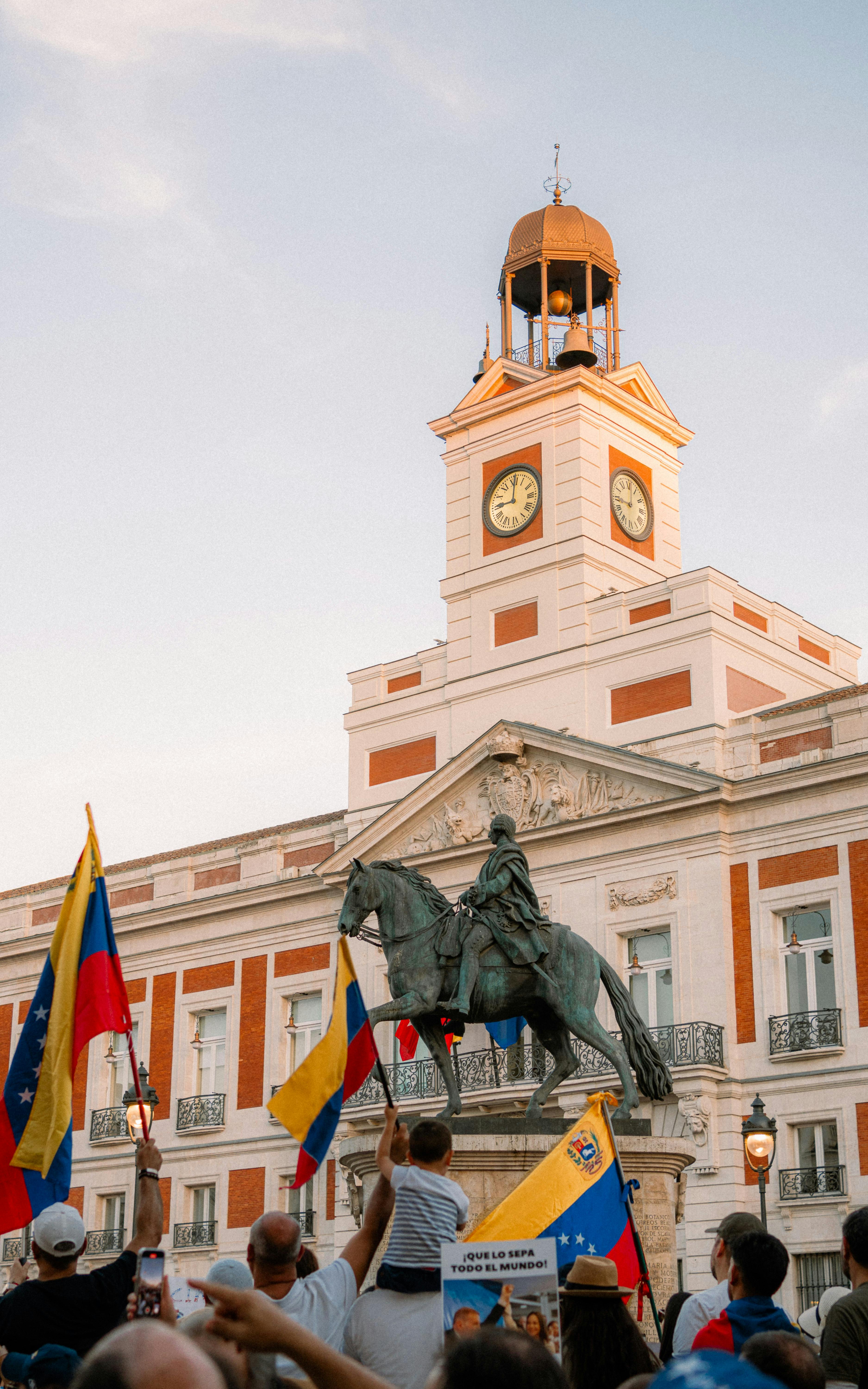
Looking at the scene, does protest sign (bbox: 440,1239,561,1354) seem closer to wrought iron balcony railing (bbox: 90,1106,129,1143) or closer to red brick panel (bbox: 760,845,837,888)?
red brick panel (bbox: 760,845,837,888)

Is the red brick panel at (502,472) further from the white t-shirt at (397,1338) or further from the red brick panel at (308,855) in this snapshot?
the white t-shirt at (397,1338)

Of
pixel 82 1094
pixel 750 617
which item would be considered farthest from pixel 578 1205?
pixel 82 1094

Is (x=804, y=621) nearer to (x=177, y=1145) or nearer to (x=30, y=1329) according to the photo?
(x=177, y=1145)

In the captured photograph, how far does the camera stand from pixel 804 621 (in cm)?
3406

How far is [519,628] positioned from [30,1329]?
29006 mm

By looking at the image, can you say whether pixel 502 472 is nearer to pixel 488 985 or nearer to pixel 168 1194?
pixel 168 1194

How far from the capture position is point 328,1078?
838cm

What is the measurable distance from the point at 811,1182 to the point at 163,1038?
15.3 metres

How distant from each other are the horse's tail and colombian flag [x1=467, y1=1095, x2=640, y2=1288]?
21.9ft

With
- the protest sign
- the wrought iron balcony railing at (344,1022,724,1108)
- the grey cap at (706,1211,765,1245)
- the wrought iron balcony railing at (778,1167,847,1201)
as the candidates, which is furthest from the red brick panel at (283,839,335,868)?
the protest sign

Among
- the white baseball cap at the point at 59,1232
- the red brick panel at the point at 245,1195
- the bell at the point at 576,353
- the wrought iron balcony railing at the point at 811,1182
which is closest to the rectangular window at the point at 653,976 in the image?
the wrought iron balcony railing at the point at 811,1182

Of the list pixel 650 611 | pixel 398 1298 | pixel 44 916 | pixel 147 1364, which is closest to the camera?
pixel 147 1364

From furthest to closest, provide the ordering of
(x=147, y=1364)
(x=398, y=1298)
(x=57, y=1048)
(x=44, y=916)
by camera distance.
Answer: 1. (x=44, y=916)
2. (x=57, y=1048)
3. (x=398, y=1298)
4. (x=147, y=1364)

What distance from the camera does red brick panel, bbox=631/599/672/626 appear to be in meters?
32.2
